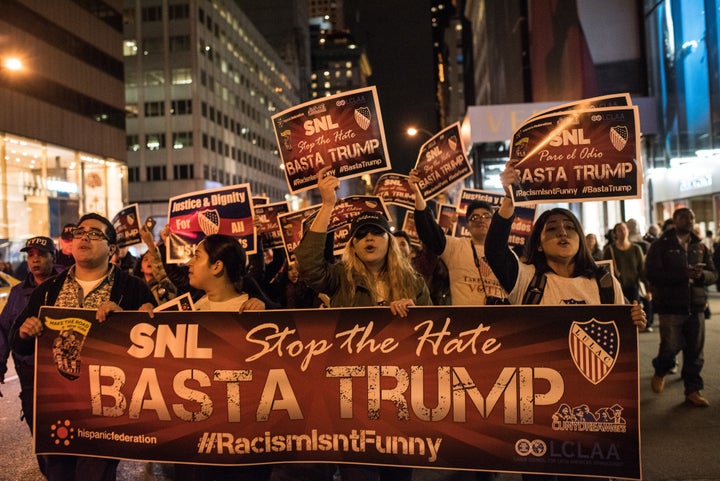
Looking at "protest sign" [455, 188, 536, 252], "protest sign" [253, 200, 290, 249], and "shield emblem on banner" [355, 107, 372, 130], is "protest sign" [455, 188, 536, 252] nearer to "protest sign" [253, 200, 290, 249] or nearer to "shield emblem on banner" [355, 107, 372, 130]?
"protest sign" [253, 200, 290, 249]

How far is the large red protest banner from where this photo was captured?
3307mm

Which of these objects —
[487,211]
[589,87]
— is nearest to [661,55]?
[589,87]

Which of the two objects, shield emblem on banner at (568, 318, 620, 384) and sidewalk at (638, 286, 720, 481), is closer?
shield emblem on banner at (568, 318, 620, 384)

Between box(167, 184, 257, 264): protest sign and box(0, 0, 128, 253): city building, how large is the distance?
76.7ft

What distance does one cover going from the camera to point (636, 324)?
3.29m

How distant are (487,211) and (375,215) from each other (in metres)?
1.51

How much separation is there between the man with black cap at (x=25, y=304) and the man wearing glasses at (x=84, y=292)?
396 millimetres

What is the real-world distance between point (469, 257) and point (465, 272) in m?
0.14

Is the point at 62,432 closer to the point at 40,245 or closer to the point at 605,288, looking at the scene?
the point at 40,245

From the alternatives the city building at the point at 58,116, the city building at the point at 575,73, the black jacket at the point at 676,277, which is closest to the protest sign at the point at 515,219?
the black jacket at the point at 676,277

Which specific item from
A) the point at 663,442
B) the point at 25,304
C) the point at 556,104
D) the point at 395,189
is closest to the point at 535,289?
the point at 663,442

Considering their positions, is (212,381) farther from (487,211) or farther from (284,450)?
(487,211)

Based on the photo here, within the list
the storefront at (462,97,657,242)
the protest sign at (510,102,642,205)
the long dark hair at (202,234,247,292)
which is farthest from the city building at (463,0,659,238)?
the long dark hair at (202,234,247,292)

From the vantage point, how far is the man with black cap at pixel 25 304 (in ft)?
13.9
